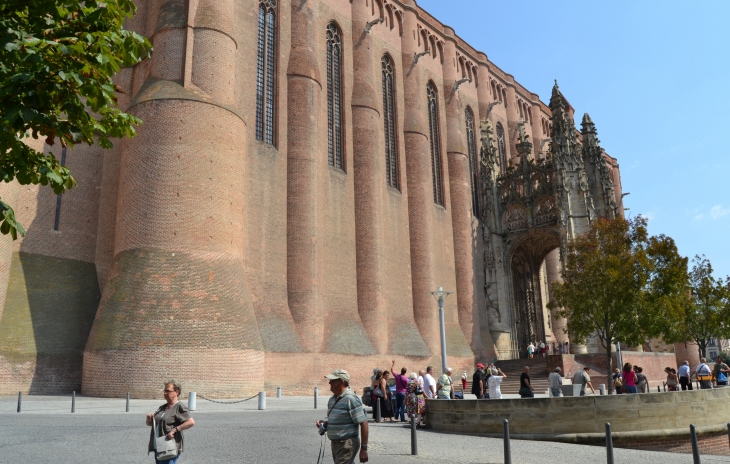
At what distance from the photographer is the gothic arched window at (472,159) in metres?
41.5

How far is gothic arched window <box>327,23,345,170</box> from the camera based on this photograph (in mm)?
31188

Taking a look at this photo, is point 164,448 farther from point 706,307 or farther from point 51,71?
point 706,307

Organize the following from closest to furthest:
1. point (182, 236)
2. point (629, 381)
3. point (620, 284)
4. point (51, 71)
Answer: point (51, 71), point (629, 381), point (182, 236), point (620, 284)

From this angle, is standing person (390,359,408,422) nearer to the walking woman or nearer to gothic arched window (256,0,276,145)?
the walking woman

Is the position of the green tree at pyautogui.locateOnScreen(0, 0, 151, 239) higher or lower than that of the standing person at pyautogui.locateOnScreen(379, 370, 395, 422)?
higher

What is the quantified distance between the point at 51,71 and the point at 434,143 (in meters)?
35.2

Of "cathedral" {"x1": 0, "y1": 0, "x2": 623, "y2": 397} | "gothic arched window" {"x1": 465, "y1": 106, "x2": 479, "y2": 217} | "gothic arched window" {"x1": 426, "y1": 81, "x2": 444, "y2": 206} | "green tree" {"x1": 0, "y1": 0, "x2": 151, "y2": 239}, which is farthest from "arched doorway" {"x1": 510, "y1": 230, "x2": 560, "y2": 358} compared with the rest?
"green tree" {"x1": 0, "y1": 0, "x2": 151, "y2": 239}

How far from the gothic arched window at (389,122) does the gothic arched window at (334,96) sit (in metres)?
4.24

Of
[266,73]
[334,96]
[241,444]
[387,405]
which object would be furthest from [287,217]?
[241,444]

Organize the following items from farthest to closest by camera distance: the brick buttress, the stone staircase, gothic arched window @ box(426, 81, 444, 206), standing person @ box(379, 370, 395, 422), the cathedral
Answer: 1. gothic arched window @ box(426, 81, 444, 206)
2. the stone staircase
3. the cathedral
4. the brick buttress
5. standing person @ box(379, 370, 395, 422)

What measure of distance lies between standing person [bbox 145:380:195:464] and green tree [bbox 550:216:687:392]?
70.8 ft

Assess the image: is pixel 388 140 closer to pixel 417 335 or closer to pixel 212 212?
pixel 417 335

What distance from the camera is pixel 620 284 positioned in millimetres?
24047

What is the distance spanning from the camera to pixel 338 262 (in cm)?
2919
